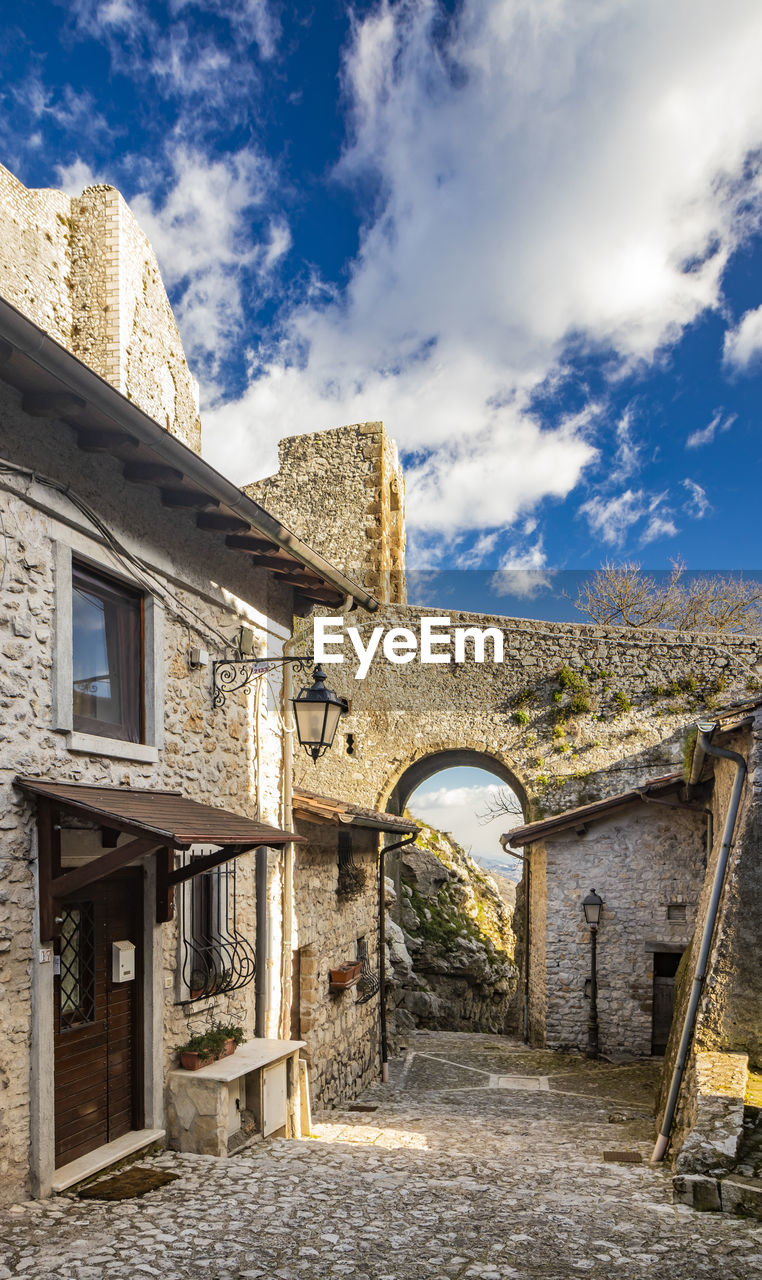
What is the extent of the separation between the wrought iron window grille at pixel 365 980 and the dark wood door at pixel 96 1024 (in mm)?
5411

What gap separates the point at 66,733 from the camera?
481 centimetres

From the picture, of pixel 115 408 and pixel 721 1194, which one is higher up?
pixel 115 408

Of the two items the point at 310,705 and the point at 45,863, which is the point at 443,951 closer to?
the point at 310,705

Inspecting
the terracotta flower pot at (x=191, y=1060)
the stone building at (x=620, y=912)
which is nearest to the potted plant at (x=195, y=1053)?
the terracotta flower pot at (x=191, y=1060)

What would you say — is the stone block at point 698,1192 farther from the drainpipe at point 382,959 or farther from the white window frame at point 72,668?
the drainpipe at point 382,959

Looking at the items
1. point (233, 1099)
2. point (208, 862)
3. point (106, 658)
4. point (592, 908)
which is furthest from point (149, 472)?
point (592, 908)

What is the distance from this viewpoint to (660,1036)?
1220cm

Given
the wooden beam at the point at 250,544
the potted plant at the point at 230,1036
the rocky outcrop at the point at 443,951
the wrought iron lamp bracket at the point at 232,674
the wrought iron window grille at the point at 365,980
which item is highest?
the wooden beam at the point at 250,544

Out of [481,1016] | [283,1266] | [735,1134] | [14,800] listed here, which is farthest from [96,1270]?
[481,1016]

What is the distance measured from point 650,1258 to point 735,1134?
5.27 feet

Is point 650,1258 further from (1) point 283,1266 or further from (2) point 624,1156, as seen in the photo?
(2) point 624,1156

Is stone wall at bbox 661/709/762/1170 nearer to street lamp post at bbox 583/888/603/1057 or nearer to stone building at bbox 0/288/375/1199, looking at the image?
stone building at bbox 0/288/375/1199

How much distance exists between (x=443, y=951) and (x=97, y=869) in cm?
1478

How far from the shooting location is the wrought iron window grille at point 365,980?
10.7 m
